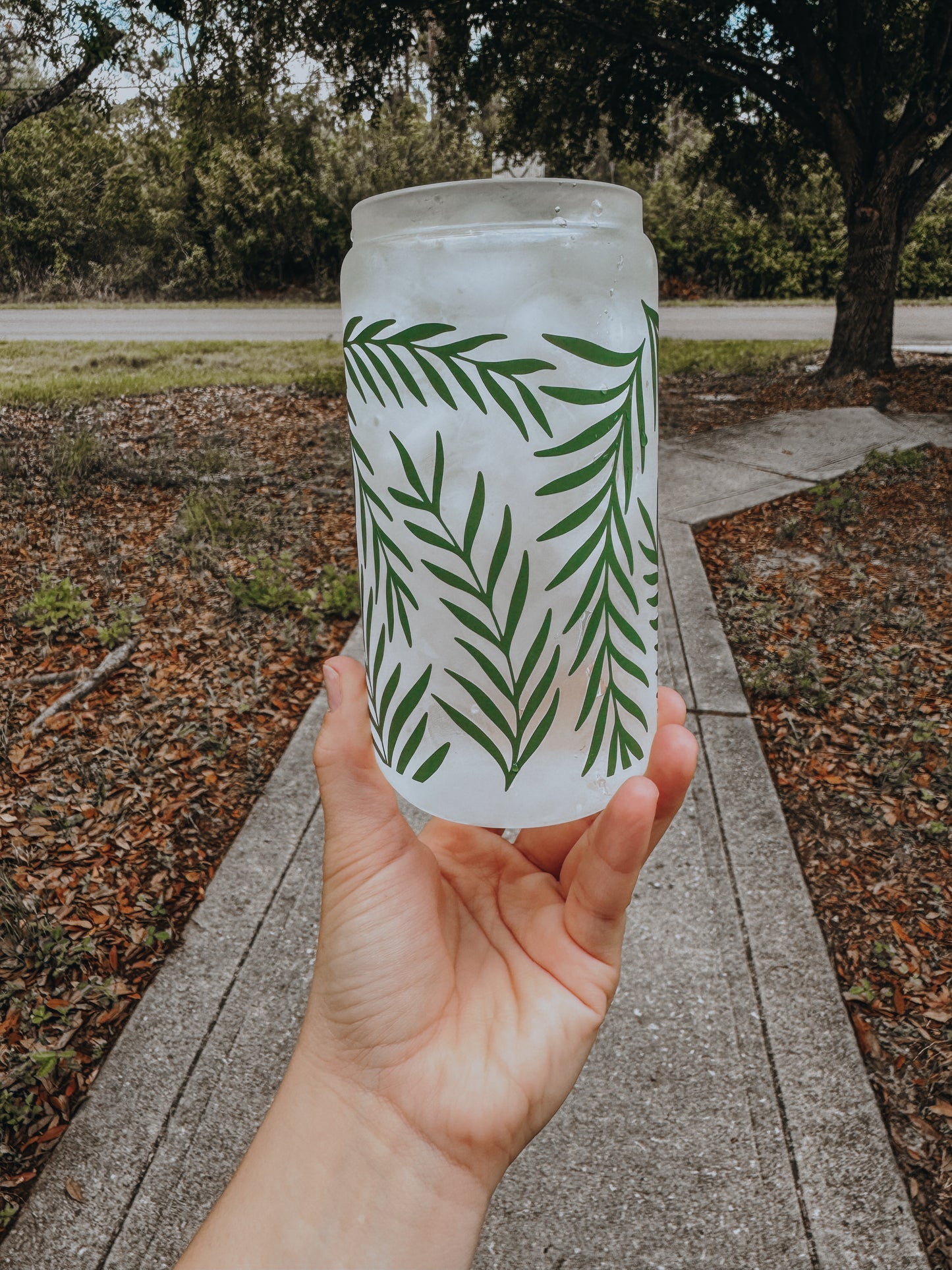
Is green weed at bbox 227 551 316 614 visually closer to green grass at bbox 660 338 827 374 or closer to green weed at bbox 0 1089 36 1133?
green weed at bbox 0 1089 36 1133

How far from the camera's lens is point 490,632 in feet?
3.33

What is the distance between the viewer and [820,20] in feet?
23.4

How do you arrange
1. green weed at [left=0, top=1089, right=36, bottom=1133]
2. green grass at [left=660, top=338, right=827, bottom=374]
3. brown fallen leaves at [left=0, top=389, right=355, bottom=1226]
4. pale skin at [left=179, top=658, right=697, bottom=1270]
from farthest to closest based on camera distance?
green grass at [left=660, top=338, right=827, bottom=374] < brown fallen leaves at [left=0, top=389, right=355, bottom=1226] < green weed at [left=0, top=1089, right=36, bottom=1133] < pale skin at [left=179, top=658, right=697, bottom=1270]

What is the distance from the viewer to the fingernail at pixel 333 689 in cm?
125

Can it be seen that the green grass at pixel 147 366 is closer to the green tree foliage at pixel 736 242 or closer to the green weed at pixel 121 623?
the green weed at pixel 121 623

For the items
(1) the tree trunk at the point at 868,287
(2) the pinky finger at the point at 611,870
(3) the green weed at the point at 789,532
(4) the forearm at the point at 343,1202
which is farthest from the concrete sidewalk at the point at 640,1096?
(1) the tree trunk at the point at 868,287

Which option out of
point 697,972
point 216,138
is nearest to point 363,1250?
point 697,972

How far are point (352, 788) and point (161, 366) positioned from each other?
6.82 metres

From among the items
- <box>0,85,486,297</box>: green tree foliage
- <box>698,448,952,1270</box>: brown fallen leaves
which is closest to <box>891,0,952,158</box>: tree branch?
<box>698,448,952,1270</box>: brown fallen leaves

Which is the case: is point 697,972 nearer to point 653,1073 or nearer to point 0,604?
point 653,1073

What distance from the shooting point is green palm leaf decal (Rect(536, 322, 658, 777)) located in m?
0.97

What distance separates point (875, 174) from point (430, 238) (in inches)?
328

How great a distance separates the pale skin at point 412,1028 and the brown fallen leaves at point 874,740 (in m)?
1.14

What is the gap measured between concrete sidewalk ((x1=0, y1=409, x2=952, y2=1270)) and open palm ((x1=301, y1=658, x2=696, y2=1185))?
80 cm
